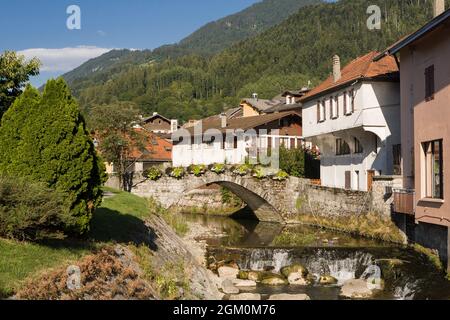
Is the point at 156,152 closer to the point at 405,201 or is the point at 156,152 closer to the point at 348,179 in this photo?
the point at 348,179

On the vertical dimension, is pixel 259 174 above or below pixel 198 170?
below

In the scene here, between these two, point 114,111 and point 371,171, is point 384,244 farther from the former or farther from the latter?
point 114,111

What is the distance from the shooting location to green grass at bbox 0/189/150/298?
10.7 metres

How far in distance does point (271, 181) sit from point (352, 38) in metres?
84.8

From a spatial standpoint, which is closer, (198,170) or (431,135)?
(431,135)

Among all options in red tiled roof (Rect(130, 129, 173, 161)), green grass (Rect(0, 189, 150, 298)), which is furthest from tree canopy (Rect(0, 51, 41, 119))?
red tiled roof (Rect(130, 129, 173, 161))

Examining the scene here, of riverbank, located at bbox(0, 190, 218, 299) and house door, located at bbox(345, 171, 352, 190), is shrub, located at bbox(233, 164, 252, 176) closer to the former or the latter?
house door, located at bbox(345, 171, 352, 190)

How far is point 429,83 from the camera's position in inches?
841

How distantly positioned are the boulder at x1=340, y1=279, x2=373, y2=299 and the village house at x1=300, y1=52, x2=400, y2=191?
37.1 ft

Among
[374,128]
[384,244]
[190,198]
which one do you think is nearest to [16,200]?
[384,244]

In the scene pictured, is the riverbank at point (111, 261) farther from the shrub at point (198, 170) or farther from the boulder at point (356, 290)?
the shrub at point (198, 170)

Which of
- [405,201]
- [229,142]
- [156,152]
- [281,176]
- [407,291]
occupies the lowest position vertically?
[407,291]

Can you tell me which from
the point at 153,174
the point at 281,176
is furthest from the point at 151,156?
the point at 281,176

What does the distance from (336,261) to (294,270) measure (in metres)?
2.06
